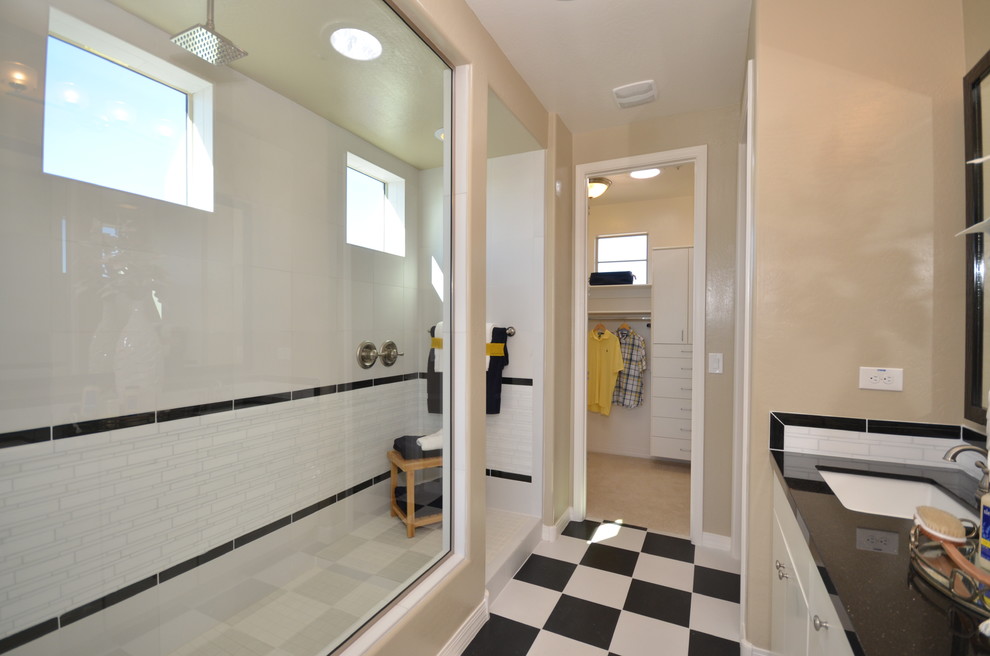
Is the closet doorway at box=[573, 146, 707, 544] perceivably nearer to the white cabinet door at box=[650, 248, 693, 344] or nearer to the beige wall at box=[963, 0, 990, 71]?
the white cabinet door at box=[650, 248, 693, 344]

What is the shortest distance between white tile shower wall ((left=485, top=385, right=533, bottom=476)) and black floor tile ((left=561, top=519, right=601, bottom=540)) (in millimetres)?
472

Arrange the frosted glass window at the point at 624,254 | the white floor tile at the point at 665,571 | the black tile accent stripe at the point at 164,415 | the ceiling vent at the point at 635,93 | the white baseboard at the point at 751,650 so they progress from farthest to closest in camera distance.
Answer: the frosted glass window at the point at 624,254 < the ceiling vent at the point at 635,93 < the white floor tile at the point at 665,571 < the white baseboard at the point at 751,650 < the black tile accent stripe at the point at 164,415

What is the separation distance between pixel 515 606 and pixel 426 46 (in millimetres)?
2371

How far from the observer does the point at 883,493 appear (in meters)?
1.31

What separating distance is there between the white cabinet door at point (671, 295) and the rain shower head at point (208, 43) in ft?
11.2

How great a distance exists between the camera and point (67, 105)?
1253 mm

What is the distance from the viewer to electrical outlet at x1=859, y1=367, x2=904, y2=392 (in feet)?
4.73

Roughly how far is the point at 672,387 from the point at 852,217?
2.69 m

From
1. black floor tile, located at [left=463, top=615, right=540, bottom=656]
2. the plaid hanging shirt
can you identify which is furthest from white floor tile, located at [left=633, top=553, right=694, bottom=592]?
the plaid hanging shirt

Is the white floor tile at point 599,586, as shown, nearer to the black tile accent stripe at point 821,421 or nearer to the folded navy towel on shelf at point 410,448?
the folded navy towel on shelf at point 410,448

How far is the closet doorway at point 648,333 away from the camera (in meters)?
2.69

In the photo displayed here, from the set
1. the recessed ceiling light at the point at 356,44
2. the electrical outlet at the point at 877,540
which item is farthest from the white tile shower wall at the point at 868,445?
the recessed ceiling light at the point at 356,44

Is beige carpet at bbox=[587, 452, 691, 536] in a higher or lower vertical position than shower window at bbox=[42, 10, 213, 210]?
lower

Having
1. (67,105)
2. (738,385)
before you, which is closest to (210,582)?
(67,105)
